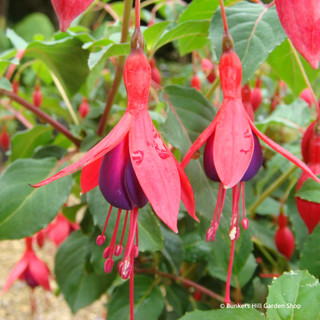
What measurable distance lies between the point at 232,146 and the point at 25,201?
29 cm

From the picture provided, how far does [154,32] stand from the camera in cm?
49

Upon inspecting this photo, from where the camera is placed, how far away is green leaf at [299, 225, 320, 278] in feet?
1.40

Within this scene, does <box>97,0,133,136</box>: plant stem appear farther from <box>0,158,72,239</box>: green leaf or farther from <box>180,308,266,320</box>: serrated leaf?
<box>180,308,266,320</box>: serrated leaf

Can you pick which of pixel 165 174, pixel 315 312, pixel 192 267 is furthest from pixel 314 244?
pixel 192 267

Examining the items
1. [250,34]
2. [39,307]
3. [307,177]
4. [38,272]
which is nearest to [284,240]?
[307,177]

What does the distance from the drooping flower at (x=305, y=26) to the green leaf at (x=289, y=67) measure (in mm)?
246

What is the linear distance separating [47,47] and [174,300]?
0.45 m

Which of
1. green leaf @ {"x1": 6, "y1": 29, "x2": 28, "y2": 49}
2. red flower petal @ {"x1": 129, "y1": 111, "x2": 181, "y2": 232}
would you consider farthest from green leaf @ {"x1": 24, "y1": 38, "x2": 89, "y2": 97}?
red flower petal @ {"x1": 129, "y1": 111, "x2": 181, "y2": 232}

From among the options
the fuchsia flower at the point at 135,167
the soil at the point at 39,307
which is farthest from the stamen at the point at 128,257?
the soil at the point at 39,307

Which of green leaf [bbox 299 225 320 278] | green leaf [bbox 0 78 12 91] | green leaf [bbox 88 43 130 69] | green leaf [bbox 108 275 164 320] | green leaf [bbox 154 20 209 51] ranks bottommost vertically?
green leaf [bbox 108 275 164 320]

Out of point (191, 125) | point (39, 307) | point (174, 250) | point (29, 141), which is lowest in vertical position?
point (39, 307)

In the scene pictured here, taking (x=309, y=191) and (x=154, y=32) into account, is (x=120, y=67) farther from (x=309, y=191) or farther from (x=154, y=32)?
(x=309, y=191)

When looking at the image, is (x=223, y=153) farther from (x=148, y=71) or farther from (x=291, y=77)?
(x=291, y=77)

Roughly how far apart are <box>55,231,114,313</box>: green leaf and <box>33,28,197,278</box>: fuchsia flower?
39cm
